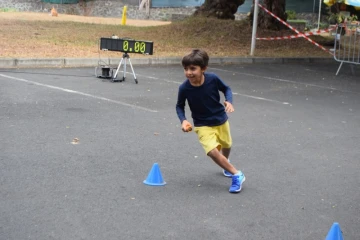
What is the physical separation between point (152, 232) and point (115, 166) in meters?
1.97

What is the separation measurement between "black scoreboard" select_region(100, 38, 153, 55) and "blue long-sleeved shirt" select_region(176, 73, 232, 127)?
6.44m

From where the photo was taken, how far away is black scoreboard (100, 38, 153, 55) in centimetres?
1260

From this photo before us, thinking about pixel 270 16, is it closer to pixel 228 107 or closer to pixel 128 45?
pixel 128 45

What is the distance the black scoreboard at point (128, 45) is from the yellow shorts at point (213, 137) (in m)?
6.43

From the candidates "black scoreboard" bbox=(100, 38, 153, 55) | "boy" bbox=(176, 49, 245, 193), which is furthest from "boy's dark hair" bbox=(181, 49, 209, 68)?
"black scoreboard" bbox=(100, 38, 153, 55)

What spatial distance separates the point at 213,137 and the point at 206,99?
371 mm

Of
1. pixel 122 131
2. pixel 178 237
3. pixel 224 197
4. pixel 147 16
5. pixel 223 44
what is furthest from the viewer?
pixel 147 16

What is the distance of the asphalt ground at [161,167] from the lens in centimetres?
518

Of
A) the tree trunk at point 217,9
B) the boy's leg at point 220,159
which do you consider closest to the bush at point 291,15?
the tree trunk at point 217,9

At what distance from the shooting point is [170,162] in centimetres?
714

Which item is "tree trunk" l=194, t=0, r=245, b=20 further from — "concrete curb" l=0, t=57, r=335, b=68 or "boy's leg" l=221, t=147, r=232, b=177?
"boy's leg" l=221, t=147, r=232, b=177

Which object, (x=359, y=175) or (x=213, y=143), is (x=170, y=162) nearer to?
(x=213, y=143)

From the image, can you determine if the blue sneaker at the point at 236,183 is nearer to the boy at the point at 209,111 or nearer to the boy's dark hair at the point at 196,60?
the boy at the point at 209,111

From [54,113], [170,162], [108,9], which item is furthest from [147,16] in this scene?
[170,162]
